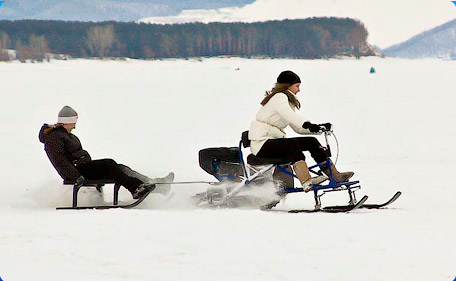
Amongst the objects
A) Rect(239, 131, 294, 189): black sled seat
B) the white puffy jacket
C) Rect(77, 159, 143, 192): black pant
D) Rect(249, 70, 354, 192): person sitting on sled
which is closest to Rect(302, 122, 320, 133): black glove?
Rect(249, 70, 354, 192): person sitting on sled

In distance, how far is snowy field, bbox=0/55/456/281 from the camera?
5305mm

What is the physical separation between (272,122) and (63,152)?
2.17 meters

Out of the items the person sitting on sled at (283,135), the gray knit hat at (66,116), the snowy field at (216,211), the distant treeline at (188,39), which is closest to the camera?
the snowy field at (216,211)

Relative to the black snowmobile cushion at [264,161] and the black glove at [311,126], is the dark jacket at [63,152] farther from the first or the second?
the black glove at [311,126]

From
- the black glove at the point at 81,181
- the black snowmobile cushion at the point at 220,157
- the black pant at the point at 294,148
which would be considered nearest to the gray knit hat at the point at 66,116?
the black glove at the point at 81,181

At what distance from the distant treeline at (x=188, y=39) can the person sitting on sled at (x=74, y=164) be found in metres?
42.3

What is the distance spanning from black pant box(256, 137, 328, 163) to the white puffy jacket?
0.36 feet

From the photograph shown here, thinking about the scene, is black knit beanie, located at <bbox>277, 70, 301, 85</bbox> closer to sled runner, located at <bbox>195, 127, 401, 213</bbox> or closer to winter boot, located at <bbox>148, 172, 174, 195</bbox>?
sled runner, located at <bbox>195, 127, 401, 213</bbox>

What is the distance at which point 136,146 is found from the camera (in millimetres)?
14867

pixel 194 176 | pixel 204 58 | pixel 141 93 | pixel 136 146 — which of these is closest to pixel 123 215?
pixel 194 176

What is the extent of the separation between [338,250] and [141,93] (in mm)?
22397

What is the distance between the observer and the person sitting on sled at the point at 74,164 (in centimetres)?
771

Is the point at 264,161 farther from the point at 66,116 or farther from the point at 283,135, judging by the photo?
the point at 66,116

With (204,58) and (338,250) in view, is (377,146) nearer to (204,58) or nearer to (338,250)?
(338,250)
